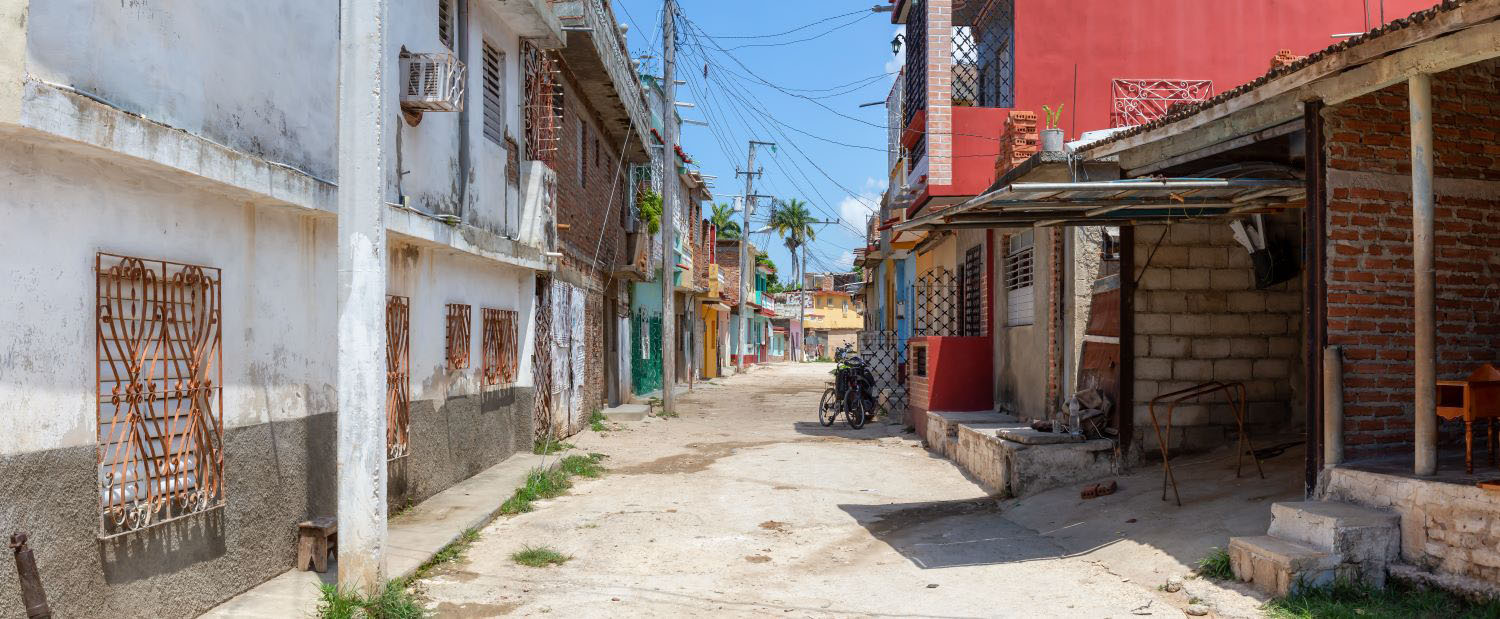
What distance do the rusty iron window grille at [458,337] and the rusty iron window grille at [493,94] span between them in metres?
2.01

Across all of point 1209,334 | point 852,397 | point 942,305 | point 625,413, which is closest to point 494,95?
point 1209,334

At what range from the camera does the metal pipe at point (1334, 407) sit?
6035 millimetres

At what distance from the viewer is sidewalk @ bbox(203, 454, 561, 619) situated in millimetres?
5364

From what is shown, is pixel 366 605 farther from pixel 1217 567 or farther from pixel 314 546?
pixel 1217 567

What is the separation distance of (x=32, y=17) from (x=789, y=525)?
20.6ft

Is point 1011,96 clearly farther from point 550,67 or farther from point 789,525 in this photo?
point 789,525

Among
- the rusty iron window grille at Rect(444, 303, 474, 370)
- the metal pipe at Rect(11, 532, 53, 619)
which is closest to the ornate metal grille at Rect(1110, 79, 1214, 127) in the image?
the rusty iron window grille at Rect(444, 303, 474, 370)

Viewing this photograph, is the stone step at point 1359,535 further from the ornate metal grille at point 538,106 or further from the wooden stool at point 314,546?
the ornate metal grille at point 538,106

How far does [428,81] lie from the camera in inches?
330

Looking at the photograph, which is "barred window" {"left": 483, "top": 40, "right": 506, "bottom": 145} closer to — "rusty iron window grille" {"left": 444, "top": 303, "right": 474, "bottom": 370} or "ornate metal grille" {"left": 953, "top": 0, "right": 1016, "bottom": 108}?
"rusty iron window grille" {"left": 444, "top": 303, "right": 474, "bottom": 370}

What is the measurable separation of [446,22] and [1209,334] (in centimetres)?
777

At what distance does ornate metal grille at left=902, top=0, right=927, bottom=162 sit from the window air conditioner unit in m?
6.65

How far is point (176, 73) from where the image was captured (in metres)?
5.05

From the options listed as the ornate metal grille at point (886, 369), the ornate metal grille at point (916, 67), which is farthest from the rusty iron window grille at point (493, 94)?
the ornate metal grille at point (886, 369)
